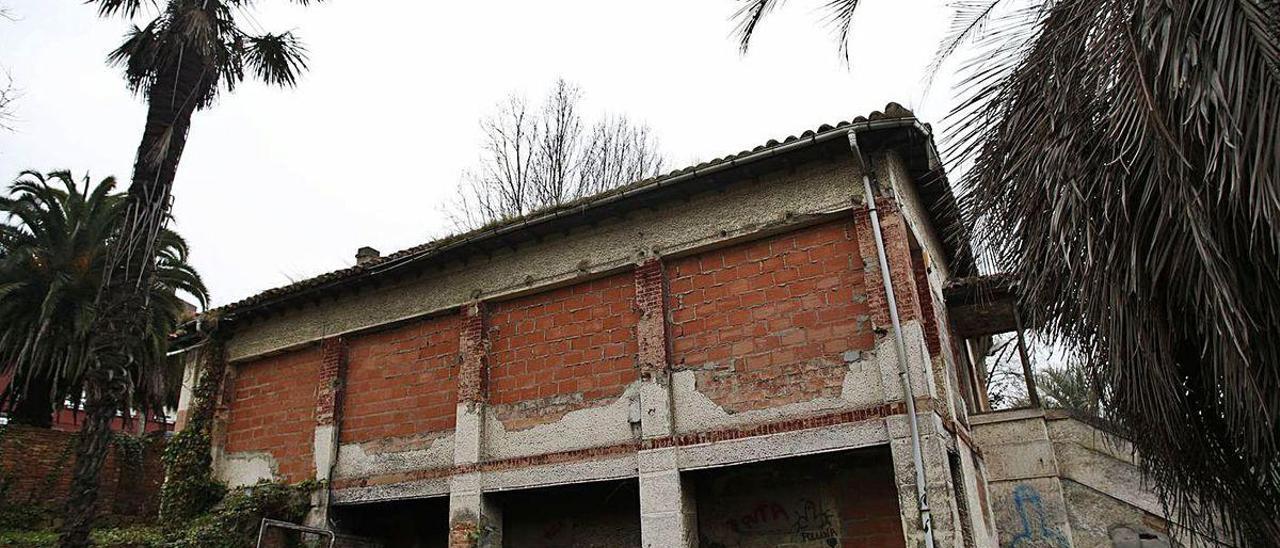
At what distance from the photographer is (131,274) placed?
31.9ft

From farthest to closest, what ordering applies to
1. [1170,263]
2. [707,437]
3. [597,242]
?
[597,242]
[707,437]
[1170,263]

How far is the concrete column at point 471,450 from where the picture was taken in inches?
394

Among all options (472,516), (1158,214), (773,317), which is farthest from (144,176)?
(1158,214)

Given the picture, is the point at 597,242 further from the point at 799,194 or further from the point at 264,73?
the point at 264,73

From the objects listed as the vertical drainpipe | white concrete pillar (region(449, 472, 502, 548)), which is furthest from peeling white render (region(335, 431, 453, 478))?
the vertical drainpipe

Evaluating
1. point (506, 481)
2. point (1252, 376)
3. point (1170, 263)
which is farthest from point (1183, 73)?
point (506, 481)

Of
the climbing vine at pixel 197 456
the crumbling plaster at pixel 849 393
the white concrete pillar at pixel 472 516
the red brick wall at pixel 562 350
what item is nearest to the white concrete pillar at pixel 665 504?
the crumbling plaster at pixel 849 393

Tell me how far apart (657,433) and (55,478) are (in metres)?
16.4

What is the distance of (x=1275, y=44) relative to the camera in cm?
356

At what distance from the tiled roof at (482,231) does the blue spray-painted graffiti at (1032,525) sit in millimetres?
5775

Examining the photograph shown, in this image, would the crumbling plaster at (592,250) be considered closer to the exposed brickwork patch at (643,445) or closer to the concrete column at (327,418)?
the concrete column at (327,418)

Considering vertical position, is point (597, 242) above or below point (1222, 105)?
above

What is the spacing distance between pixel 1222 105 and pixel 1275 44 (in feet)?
1.07

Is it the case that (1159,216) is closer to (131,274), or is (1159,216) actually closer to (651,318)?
(651,318)
